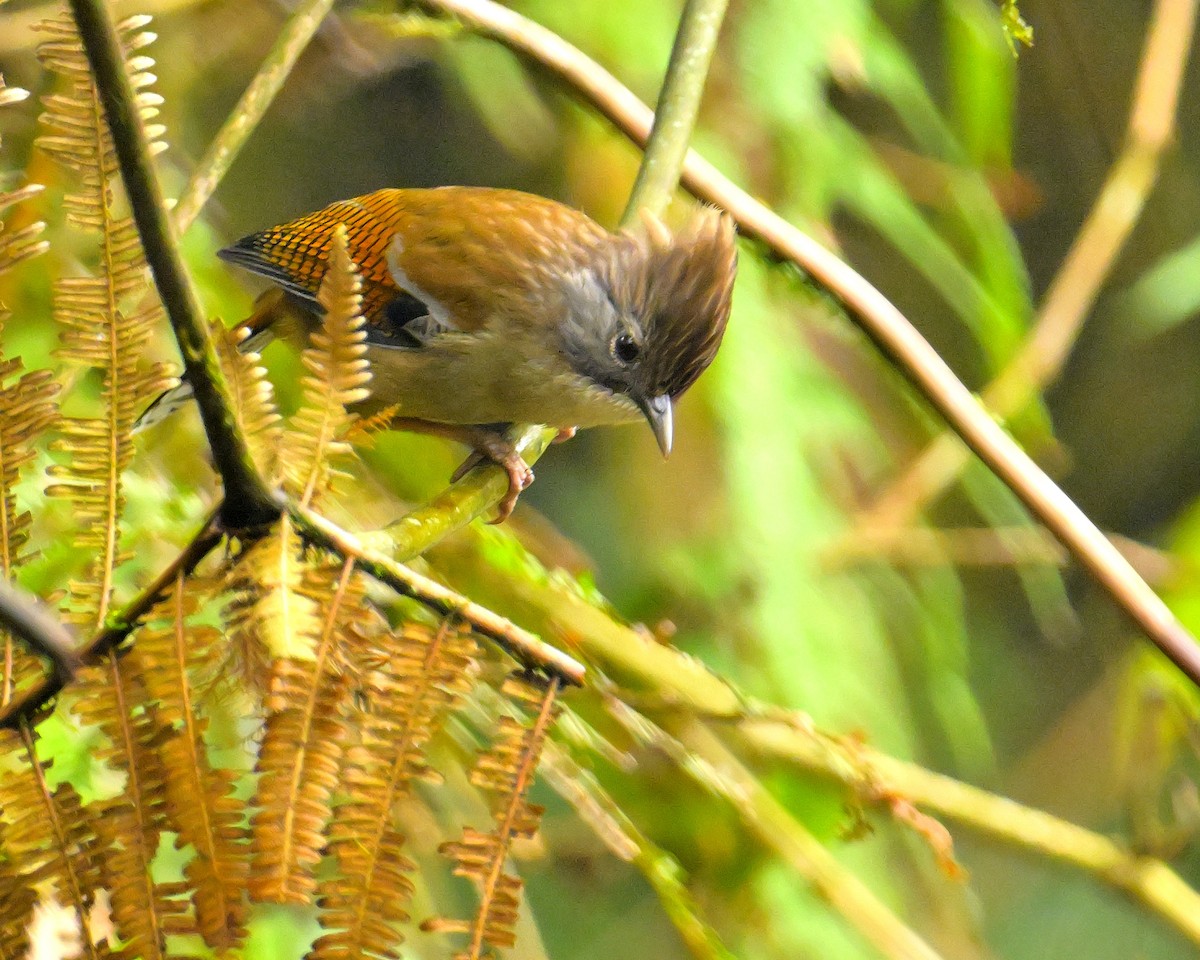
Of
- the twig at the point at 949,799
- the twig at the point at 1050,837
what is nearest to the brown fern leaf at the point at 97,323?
the twig at the point at 949,799

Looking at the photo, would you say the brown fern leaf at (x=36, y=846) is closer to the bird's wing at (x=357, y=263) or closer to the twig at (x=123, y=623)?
the twig at (x=123, y=623)

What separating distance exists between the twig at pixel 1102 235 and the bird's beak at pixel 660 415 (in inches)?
41.5

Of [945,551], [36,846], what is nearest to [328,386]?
[36,846]

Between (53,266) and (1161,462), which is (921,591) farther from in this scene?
(1161,462)

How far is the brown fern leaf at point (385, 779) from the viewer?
3.11 feet

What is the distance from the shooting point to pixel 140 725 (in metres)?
0.96

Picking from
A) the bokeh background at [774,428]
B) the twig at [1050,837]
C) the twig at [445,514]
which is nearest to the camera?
the twig at [445,514]

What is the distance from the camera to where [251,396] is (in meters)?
0.98

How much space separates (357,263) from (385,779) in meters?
1.61

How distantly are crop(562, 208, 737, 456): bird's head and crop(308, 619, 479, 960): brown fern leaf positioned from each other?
1256 millimetres

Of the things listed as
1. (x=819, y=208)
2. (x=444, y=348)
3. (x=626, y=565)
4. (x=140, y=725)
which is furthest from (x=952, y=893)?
(x=140, y=725)

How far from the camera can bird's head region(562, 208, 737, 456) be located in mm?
2127

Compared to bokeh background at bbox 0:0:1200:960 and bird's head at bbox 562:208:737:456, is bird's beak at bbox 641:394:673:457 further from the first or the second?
bokeh background at bbox 0:0:1200:960

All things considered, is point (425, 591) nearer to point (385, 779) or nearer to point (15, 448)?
point (385, 779)
